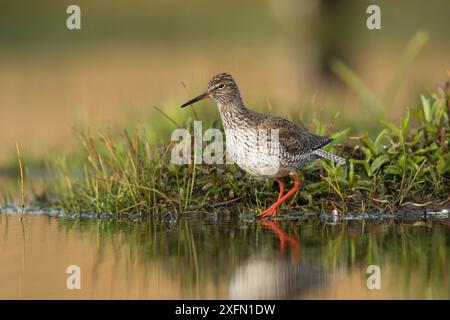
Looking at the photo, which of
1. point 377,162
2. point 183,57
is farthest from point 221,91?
point 183,57

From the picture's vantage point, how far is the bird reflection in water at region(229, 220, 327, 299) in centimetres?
757

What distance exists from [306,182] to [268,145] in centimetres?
95

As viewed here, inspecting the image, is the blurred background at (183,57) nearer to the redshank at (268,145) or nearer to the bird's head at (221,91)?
the bird's head at (221,91)

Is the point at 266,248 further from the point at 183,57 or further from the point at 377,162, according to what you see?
the point at 183,57

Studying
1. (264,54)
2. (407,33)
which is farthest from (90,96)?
(407,33)

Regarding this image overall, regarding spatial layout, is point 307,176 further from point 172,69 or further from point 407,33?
point 407,33

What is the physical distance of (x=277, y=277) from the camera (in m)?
7.91

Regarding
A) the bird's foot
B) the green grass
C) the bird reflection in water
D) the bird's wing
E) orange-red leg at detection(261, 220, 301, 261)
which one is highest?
the bird's wing

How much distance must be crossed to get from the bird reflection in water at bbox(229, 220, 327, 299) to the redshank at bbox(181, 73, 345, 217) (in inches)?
59.5

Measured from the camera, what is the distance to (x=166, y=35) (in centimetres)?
3000

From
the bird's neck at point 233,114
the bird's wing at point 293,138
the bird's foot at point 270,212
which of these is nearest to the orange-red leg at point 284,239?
the bird's foot at point 270,212

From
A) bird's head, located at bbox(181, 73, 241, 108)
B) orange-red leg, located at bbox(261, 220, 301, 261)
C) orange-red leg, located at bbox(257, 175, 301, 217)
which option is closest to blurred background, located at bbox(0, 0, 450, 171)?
bird's head, located at bbox(181, 73, 241, 108)

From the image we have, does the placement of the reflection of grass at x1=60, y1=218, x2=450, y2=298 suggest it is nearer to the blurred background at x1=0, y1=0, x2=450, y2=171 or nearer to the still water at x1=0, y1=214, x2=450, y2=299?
the still water at x1=0, y1=214, x2=450, y2=299
